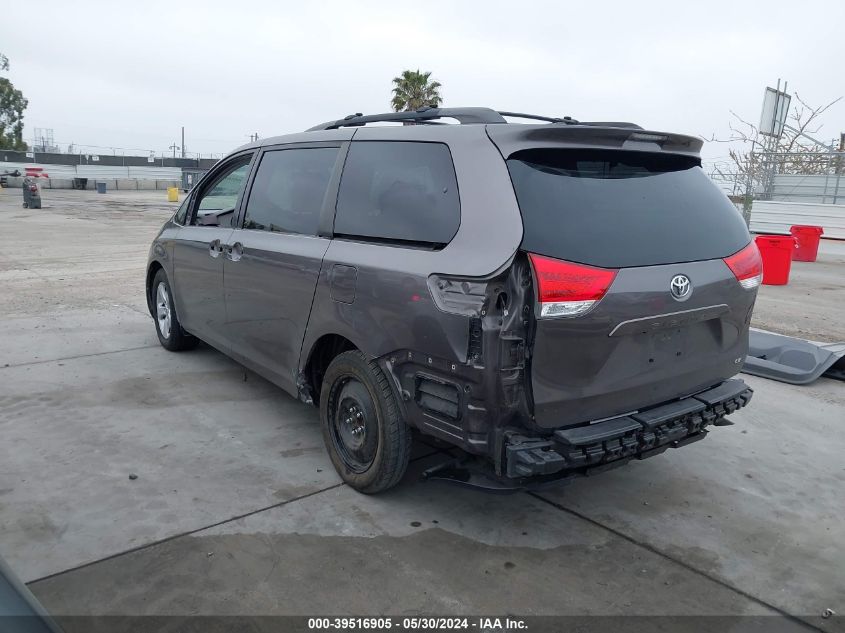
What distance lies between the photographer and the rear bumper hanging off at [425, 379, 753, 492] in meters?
2.89

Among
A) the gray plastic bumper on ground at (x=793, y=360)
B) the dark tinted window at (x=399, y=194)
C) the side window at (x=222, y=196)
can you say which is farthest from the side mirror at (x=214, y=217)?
the gray plastic bumper on ground at (x=793, y=360)

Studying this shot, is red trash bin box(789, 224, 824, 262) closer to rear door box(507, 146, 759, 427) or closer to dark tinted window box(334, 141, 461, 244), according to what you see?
rear door box(507, 146, 759, 427)

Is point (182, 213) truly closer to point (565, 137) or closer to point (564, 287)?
point (565, 137)

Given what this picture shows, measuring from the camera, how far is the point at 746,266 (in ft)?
11.4

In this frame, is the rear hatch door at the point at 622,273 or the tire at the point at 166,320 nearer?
the rear hatch door at the point at 622,273

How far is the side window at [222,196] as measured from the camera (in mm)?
4934

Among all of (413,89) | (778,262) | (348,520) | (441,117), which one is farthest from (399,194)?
(413,89)

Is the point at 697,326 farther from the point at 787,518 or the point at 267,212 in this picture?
the point at 267,212

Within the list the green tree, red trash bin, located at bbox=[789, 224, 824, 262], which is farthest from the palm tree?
the green tree

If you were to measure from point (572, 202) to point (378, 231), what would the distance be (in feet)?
3.29

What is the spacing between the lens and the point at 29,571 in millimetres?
2932

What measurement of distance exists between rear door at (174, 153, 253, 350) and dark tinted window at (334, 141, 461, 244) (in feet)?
4.53

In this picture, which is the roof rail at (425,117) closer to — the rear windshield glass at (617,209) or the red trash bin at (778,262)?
the rear windshield glass at (617,209)

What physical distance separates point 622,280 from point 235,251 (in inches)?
107
